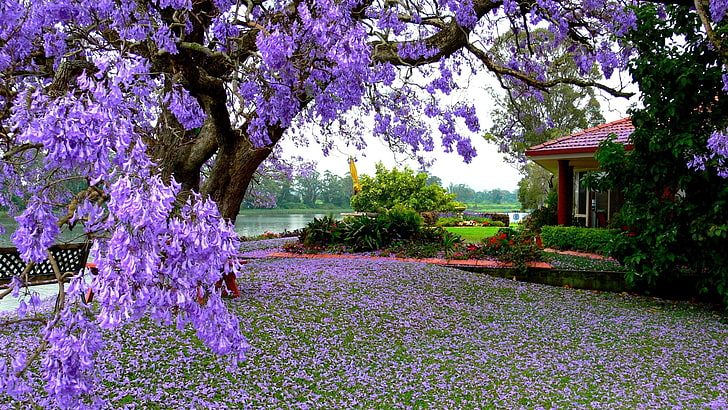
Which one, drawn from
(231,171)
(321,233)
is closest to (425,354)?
(231,171)

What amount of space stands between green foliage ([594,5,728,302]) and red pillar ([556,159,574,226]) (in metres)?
5.60

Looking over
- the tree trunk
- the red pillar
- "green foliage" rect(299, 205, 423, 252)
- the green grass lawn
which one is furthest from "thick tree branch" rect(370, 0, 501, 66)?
the green grass lawn

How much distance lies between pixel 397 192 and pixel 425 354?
1925cm

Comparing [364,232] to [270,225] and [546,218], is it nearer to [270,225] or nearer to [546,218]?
[546,218]

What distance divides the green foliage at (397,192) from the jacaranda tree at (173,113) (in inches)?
549

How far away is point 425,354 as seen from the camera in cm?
463

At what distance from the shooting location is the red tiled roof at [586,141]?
11.5 meters

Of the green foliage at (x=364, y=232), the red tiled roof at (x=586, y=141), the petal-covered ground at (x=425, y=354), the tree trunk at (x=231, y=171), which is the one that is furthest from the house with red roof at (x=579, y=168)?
the tree trunk at (x=231, y=171)

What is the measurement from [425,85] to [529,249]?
130 inches

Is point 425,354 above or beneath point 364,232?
beneath

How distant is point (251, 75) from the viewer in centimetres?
477

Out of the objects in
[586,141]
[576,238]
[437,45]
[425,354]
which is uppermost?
[437,45]

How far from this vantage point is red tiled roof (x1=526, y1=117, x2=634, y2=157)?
11500 millimetres

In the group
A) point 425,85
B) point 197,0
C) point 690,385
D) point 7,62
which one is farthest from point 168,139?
Result: point 690,385
